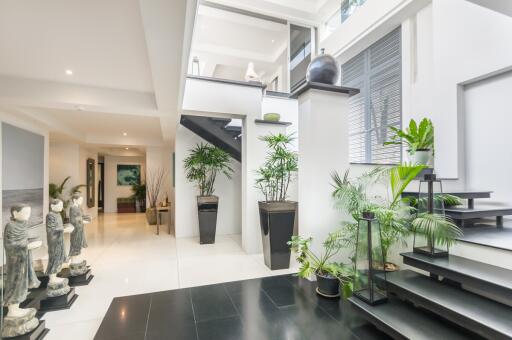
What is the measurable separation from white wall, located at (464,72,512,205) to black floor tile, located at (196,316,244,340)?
12.0 ft

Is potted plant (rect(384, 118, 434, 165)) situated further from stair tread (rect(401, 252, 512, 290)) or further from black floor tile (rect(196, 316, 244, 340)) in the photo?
black floor tile (rect(196, 316, 244, 340))

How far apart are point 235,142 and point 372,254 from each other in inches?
132

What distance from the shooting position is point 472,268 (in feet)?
6.55

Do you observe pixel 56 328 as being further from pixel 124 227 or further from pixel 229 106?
pixel 124 227

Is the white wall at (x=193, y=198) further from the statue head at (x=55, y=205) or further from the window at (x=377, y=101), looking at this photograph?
the statue head at (x=55, y=205)

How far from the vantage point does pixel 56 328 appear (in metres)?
2.21

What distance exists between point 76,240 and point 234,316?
7.62 feet

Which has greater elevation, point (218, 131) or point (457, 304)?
point (218, 131)

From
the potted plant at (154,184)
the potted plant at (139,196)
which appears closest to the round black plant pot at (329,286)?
the potted plant at (154,184)

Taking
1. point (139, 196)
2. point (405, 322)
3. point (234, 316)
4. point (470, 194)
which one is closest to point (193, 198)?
point (234, 316)

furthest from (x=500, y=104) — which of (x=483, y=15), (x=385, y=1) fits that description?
(x=385, y=1)

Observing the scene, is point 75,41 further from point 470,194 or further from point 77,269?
point 470,194

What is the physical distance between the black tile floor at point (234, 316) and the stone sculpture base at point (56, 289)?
21.4 inches

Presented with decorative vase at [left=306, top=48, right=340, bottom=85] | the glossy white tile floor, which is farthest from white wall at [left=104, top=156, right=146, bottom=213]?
decorative vase at [left=306, top=48, right=340, bottom=85]
